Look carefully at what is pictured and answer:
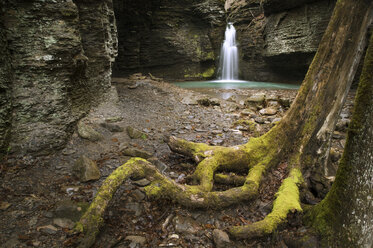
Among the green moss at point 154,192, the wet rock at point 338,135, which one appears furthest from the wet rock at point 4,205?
the wet rock at point 338,135

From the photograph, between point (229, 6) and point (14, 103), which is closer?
point (14, 103)

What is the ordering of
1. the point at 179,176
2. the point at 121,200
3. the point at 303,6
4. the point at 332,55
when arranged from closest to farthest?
1. the point at 121,200
2. the point at 332,55
3. the point at 179,176
4. the point at 303,6

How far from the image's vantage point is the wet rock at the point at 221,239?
245 cm

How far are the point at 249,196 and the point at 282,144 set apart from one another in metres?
1.33

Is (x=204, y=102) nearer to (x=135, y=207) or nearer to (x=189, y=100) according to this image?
(x=189, y=100)

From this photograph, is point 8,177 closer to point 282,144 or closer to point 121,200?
point 121,200

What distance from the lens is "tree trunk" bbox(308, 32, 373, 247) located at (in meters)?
2.17

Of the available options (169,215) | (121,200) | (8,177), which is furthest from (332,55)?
(8,177)

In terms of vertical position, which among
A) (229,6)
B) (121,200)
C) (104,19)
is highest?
(229,6)

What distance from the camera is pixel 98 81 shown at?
6.16m

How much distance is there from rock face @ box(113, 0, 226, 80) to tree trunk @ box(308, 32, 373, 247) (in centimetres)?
1582

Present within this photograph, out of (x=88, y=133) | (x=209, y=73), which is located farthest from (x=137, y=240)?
(x=209, y=73)

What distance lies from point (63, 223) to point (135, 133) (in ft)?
9.14

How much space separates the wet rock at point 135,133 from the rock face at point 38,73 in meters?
1.17
